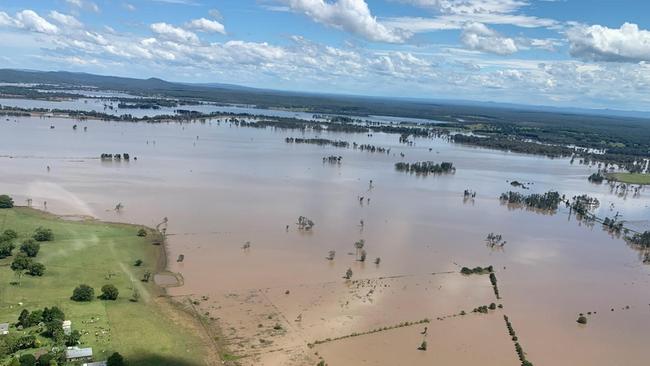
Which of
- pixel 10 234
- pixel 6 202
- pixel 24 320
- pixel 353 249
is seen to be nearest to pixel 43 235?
pixel 10 234

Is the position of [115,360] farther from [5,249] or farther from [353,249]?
[353,249]

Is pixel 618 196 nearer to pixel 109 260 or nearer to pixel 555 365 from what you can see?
pixel 555 365

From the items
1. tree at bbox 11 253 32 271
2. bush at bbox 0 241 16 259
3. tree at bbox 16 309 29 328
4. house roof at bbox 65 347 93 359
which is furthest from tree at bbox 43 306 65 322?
bush at bbox 0 241 16 259

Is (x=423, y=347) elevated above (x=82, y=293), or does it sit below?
below

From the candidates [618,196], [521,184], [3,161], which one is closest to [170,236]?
[3,161]

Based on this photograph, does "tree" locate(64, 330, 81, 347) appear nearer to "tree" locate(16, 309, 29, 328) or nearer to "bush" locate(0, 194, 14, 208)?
"tree" locate(16, 309, 29, 328)
